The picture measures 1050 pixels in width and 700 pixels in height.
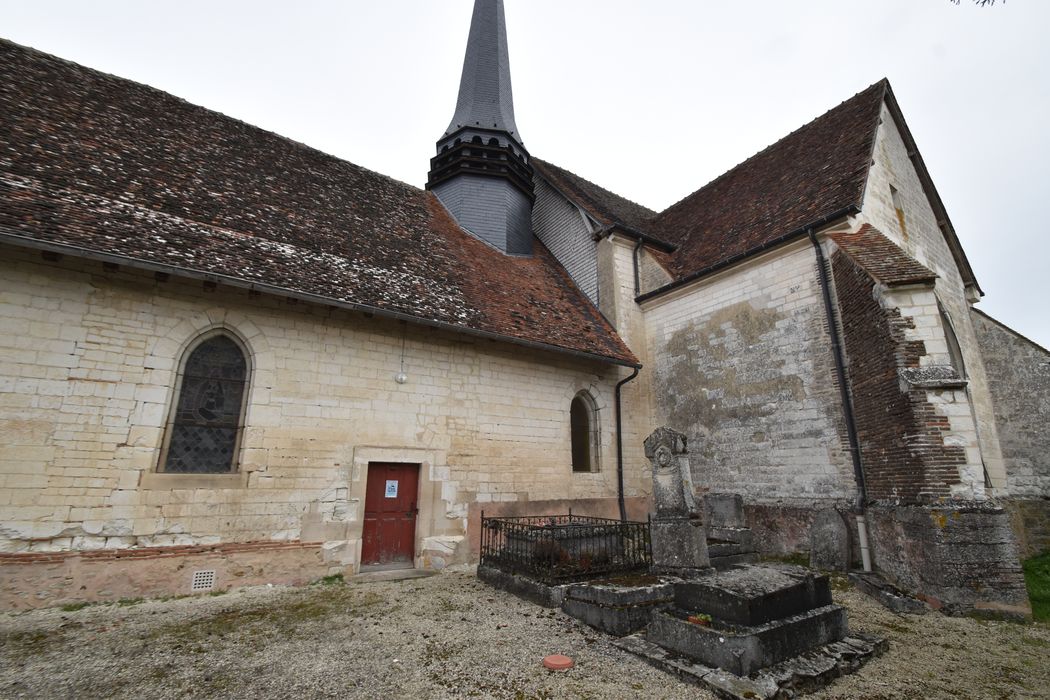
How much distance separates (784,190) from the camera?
1093 cm

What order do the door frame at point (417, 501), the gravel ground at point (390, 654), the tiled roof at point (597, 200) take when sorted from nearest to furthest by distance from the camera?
the gravel ground at point (390, 654), the door frame at point (417, 501), the tiled roof at point (597, 200)

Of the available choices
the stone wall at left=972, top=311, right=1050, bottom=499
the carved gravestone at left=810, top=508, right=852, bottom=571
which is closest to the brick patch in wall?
the carved gravestone at left=810, top=508, right=852, bottom=571

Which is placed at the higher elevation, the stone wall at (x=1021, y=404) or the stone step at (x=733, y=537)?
the stone wall at (x=1021, y=404)

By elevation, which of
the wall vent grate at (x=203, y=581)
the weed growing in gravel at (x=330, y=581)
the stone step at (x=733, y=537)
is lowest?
the weed growing in gravel at (x=330, y=581)

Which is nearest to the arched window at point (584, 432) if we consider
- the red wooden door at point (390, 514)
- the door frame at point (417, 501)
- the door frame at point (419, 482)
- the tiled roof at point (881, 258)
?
the door frame at point (419, 482)

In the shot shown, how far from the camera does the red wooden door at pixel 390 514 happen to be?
314 inches

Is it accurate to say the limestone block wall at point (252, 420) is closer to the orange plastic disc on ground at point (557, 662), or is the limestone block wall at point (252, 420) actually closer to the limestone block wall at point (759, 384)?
the limestone block wall at point (759, 384)

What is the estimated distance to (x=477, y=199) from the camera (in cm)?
1348

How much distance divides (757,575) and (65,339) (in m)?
8.56

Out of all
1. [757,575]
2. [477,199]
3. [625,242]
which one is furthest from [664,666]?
[477,199]

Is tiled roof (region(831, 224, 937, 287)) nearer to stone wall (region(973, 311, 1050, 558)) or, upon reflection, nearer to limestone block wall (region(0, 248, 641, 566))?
stone wall (region(973, 311, 1050, 558))

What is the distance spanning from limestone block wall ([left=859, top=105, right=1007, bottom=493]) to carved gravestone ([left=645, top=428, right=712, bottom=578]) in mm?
6079

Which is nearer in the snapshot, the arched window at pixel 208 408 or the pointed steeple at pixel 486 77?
the arched window at pixel 208 408

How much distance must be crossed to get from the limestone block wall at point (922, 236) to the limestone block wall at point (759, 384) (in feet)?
6.48
